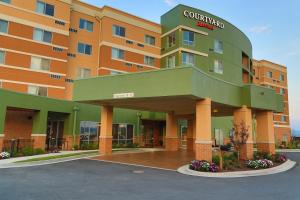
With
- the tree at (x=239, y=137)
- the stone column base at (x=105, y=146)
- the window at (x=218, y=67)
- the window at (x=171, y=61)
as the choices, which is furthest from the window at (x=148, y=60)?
the tree at (x=239, y=137)

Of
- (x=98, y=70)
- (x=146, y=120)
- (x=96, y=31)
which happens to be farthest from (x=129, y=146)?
(x=96, y=31)

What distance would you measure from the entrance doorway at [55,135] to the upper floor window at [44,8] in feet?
41.7

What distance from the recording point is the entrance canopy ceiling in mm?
17547

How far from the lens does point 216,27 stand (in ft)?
134

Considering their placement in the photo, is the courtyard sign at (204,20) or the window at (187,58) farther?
the courtyard sign at (204,20)

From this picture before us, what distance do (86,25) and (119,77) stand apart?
59.3 feet

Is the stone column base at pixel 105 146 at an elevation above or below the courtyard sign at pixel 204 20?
below

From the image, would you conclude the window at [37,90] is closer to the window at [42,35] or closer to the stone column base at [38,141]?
the window at [42,35]

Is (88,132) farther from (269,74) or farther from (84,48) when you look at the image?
(269,74)

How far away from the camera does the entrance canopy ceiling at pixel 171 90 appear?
17547mm

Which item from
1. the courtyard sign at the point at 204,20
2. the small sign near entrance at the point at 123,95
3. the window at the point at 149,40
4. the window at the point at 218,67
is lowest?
the small sign near entrance at the point at 123,95

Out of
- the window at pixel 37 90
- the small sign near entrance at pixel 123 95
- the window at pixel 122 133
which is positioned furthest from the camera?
the window at pixel 122 133

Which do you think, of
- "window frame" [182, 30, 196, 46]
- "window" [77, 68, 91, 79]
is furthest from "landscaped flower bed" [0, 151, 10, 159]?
"window frame" [182, 30, 196, 46]

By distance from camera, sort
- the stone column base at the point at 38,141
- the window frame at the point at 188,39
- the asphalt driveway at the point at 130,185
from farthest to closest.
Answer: the window frame at the point at 188,39 → the stone column base at the point at 38,141 → the asphalt driveway at the point at 130,185
